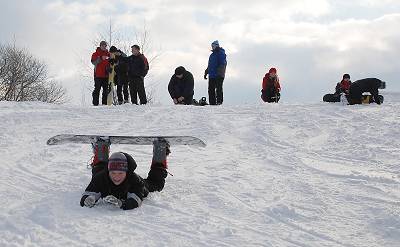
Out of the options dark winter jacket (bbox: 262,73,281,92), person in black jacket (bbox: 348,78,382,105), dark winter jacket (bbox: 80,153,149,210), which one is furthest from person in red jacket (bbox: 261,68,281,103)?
dark winter jacket (bbox: 80,153,149,210)

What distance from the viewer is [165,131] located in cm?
961

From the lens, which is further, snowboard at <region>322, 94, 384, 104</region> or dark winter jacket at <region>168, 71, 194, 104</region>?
snowboard at <region>322, 94, 384, 104</region>

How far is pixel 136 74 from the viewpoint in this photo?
13.1 meters

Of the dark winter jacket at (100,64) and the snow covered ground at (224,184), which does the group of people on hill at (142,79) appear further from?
the snow covered ground at (224,184)

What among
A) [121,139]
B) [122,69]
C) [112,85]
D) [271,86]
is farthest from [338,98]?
[121,139]

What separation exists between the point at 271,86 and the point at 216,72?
2.67 m

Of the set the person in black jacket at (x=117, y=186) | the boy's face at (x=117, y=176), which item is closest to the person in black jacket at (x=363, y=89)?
the person in black jacket at (x=117, y=186)

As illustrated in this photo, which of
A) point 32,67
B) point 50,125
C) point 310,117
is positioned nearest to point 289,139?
point 310,117

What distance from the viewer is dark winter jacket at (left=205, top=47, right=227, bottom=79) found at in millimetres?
13461

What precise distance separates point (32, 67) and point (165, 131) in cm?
3584

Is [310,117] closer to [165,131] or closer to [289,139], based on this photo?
[289,139]

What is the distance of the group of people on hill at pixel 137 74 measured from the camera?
13.2 m

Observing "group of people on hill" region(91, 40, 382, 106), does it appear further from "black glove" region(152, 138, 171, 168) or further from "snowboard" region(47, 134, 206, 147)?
"black glove" region(152, 138, 171, 168)

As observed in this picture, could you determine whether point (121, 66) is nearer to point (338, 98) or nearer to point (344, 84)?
point (338, 98)
